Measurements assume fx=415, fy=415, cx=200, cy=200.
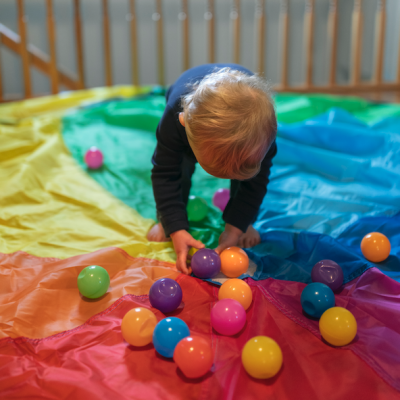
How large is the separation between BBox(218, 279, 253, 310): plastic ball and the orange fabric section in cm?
15

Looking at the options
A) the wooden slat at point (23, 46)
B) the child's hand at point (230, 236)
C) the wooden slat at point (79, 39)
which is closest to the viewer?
the child's hand at point (230, 236)

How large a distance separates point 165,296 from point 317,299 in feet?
0.91

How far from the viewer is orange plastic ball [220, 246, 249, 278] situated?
881 mm

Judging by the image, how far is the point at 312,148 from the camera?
60.1 inches

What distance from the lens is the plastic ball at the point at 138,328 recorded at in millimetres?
702

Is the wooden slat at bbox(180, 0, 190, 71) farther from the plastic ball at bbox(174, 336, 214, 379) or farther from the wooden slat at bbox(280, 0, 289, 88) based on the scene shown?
the plastic ball at bbox(174, 336, 214, 379)

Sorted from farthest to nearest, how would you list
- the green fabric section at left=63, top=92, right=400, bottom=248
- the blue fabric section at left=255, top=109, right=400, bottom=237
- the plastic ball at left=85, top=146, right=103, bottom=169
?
the plastic ball at left=85, top=146, right=103, bottom=169 < the green fabric section at left=63, top=92, right=400, bottom=248 < the blue fabric section at left=255, top=109, right=400, bottom=237

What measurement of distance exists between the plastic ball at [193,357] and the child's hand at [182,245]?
28 centimetres

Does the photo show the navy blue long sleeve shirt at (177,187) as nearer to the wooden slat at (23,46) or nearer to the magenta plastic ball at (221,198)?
the magenta plastic ball at (221,198)

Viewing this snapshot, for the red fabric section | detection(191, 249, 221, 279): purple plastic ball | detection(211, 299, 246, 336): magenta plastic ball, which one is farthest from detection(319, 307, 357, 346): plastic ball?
detection(191, 249, 221, 279): purple plastic ball

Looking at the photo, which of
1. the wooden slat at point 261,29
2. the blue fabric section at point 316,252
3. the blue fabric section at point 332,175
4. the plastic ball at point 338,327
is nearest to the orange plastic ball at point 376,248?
the blue fabric section at point 316,252

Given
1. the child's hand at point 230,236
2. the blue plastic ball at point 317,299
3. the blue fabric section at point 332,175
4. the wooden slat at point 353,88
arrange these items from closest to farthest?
1. the blue plastic ball at point 317,299
2. the child's hand at point 230,236
3. the blue fabric section at point 332,175
4. the wooden slat at point 353,88

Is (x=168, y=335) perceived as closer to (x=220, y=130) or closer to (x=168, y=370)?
(x=168, y=370)

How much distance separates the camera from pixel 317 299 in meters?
0.75
